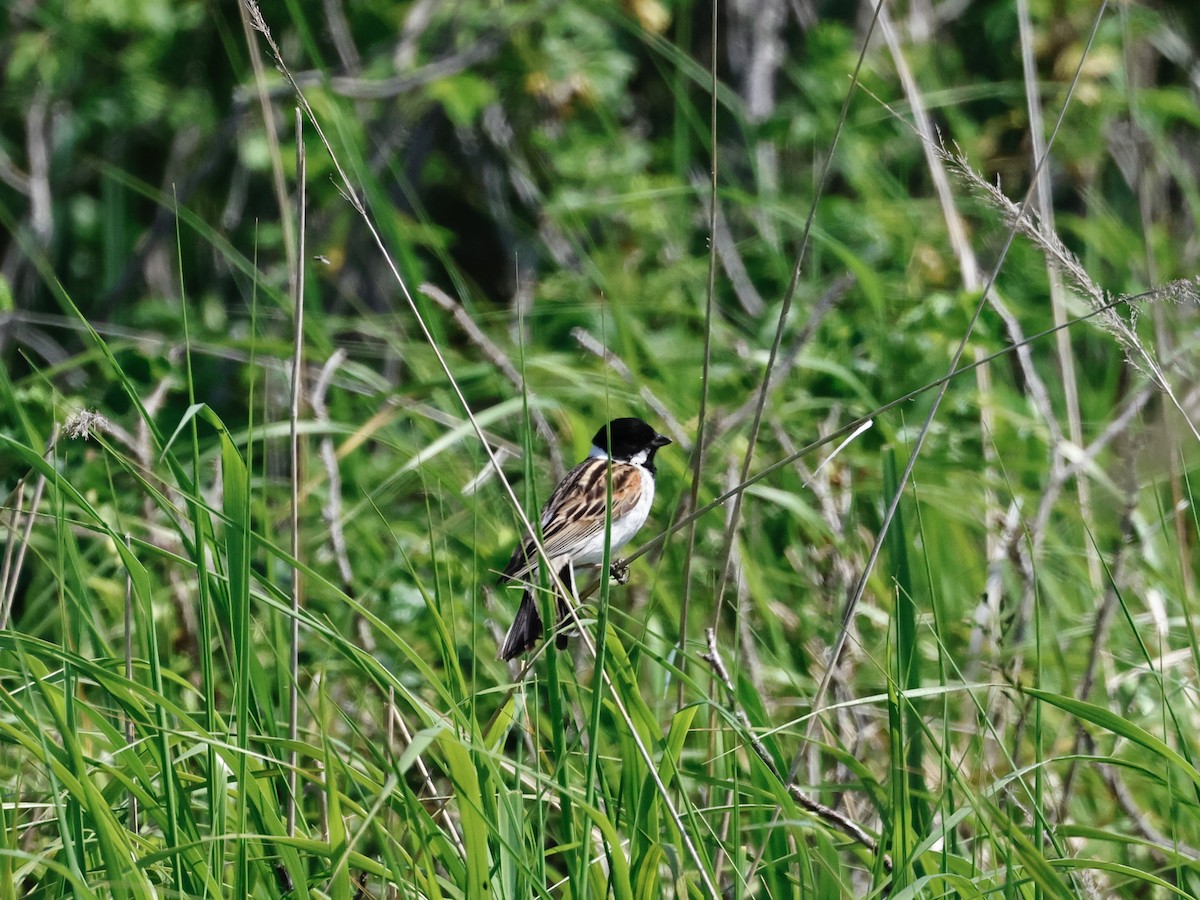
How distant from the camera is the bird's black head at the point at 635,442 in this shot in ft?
13.2

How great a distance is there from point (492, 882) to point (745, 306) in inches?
170

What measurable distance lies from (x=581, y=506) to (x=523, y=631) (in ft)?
2.99

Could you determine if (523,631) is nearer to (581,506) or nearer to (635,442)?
(581,506)

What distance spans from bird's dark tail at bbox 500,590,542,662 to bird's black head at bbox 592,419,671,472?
34.9 inches

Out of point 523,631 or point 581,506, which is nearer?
point 523,631

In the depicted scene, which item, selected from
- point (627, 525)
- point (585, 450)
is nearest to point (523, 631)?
point (627, 525)

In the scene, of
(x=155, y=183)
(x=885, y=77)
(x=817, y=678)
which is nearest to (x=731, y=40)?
(x=885, y=77)

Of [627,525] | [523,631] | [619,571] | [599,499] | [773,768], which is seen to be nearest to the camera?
[773,768]

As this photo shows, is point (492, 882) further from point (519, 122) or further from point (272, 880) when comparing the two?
point (519, 122)

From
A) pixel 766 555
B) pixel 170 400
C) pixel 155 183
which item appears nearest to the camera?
pixel 766 555

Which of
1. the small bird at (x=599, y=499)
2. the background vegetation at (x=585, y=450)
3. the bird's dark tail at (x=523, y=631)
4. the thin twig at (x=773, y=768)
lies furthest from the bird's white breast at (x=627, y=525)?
the thin twig at (x=773, y=768)

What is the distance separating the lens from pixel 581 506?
13.2 feet

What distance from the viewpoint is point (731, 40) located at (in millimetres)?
7188

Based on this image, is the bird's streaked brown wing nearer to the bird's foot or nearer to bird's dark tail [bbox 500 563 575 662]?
the bird's foot
